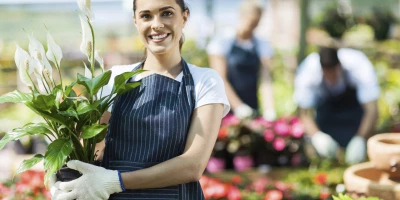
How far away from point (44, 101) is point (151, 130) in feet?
1.03

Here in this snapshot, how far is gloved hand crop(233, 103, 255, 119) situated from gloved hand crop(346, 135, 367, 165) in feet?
2.55

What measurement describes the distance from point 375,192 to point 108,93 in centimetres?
97

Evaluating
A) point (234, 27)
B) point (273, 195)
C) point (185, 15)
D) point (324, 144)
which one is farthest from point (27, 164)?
point (234, 27)

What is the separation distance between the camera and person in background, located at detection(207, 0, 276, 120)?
528 cm

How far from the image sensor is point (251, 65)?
17.6 feet

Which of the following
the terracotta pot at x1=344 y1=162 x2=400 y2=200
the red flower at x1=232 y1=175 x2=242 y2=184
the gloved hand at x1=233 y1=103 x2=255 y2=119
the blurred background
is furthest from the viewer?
the blurred background

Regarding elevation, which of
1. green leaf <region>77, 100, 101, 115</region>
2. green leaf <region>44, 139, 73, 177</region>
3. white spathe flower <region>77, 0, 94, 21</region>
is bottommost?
green leaf <region>44, 139, 73, 177</region>

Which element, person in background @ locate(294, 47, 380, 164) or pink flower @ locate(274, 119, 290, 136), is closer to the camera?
pink flower @ locate(274, 119, 290, 136)

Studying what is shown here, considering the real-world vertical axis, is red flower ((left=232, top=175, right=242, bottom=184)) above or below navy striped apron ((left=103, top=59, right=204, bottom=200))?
below

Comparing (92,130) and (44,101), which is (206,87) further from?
(44,101)

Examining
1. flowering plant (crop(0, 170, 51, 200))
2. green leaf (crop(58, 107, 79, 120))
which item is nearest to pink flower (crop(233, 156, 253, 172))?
flowering plant (crop(0, 170, 51, 200))

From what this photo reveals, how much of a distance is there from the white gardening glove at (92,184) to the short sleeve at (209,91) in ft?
1.06

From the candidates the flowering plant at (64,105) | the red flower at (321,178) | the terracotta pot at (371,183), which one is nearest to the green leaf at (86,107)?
the flowering plant at (64,105)

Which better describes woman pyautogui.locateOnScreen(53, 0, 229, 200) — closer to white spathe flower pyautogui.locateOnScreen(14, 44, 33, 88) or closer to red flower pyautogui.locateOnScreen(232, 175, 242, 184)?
white spathe flower pyautogui.locateOnScreen(14, 44, 33, 88)
